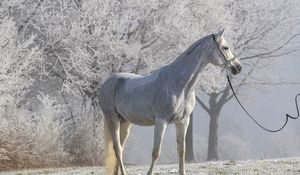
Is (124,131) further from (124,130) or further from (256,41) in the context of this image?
(256,41)

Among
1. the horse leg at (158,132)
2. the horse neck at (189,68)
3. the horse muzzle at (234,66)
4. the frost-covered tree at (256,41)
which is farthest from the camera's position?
the frost-covered tree at (256,41)

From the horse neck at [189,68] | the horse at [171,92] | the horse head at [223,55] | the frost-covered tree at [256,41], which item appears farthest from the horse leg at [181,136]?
the frost-covered tree at [256,41]

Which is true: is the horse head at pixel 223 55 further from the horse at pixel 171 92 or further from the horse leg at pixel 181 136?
the horse leg at pixel 181 136

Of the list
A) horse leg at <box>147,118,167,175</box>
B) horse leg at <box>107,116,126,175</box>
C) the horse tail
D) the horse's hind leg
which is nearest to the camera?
horse leg at <box>147,118,167,175</box>

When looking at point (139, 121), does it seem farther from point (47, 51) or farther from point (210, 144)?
point (210, 144)

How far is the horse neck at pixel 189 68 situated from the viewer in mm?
7566

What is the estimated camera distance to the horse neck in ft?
24.8

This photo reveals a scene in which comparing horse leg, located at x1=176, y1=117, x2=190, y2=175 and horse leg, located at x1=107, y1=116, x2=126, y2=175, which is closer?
horse leg, located at x1=176, y1=117, x2=190, y2=175

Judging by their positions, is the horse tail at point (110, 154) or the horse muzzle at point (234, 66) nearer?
the horse muzzle at point (234, 66)

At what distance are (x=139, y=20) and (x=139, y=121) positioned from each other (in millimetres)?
12669

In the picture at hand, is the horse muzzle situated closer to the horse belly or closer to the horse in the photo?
the horse

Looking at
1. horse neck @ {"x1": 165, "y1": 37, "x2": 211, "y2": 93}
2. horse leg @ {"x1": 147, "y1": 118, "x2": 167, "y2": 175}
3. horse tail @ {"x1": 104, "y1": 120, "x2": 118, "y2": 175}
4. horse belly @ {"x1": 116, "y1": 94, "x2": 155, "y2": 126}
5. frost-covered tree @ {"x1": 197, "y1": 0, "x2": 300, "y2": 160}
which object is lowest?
horse tail @ {"x1": 104, "y1": 120, "x2": 118, "y2": 175}

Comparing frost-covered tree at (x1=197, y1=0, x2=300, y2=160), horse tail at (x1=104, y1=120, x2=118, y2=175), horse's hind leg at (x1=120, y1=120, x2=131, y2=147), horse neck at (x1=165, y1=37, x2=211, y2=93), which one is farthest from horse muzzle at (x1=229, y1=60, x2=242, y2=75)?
frost-covered tree at (x1=197, y1=0, x2=300, y2=160)

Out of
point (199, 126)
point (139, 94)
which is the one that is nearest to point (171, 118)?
point (139, 94)
